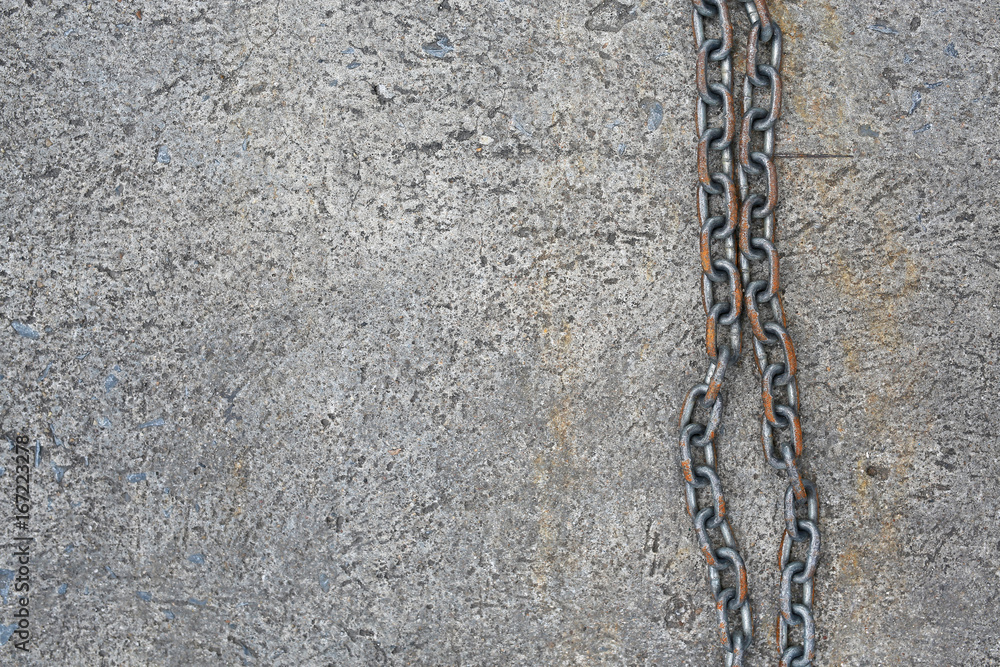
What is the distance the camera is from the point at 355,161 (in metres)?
1.64

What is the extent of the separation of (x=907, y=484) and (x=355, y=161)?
4.98 ft

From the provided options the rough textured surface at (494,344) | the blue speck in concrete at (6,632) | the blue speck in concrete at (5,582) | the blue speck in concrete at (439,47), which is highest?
Answer: the blue speck in concrete at (439,47)

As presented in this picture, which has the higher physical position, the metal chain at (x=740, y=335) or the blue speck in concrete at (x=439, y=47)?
the blue speck in concrete at (x=439, y=47)

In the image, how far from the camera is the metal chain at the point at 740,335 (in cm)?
154

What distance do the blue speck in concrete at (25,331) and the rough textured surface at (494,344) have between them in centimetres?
6

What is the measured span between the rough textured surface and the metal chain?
0.06 m

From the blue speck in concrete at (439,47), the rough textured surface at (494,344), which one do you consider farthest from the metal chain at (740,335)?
the blue speck in concrete at (439,47)

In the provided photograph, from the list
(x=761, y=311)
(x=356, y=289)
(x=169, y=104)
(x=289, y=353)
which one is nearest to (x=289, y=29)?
(x=169, y=104)

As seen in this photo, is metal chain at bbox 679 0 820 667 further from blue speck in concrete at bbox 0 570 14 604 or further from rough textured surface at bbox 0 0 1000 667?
blue speck in concrete at bbox 0 570 14 604

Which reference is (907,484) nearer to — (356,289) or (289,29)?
(356,289)

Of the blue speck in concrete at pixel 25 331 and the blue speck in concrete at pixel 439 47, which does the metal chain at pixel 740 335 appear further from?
the blue speck in concrete at pixel 25 331

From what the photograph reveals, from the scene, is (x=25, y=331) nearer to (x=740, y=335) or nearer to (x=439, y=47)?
(x=439, y=47)

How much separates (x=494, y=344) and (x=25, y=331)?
3.76 ft

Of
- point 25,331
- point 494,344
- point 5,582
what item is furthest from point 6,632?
point 494,344
